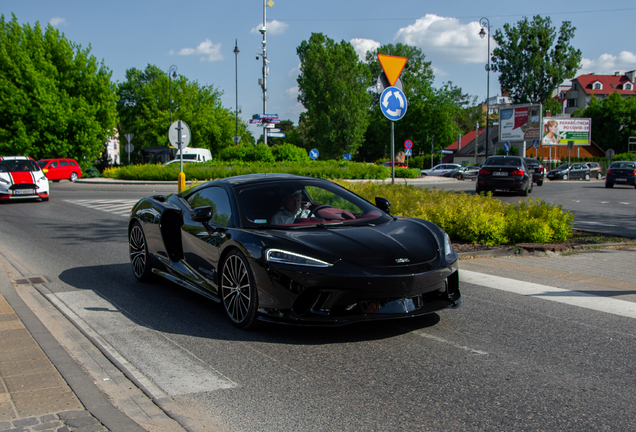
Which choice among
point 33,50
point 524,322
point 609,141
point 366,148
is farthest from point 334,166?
point 609,141

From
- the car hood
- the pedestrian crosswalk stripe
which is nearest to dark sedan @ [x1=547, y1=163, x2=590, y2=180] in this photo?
the pedestrian crosswalk stripe

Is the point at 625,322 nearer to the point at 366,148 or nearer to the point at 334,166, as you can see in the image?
the point at 334,166

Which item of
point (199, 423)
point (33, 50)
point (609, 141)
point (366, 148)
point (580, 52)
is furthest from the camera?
point (366, 148)

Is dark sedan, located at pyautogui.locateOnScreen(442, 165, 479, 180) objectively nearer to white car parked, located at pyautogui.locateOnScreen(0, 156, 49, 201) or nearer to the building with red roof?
white car parked, located at pyautogui.locateOnScreen(0, 156, 49, 201)

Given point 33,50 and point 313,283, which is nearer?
point 313,283

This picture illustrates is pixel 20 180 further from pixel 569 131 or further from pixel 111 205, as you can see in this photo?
pixel 569 131

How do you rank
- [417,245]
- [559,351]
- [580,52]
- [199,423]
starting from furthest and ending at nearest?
[580,52]
[417,245]
[559,351]
[199,423]

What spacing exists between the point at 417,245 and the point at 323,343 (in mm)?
1090

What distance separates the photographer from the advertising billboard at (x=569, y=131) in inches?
2670

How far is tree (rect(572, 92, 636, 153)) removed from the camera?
75.1 metres

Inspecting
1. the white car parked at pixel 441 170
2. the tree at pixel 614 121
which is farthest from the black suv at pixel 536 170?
the tree at pixel 614 121

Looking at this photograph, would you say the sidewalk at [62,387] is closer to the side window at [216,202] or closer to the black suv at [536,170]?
the side window at [216,202]

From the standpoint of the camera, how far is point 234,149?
3341 cm

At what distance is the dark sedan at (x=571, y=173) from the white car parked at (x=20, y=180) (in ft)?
138
